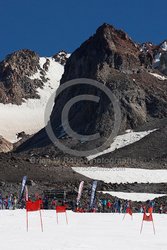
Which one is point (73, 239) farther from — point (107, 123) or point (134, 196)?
point (107, 123)

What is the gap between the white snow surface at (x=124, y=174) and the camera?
69.6 meters

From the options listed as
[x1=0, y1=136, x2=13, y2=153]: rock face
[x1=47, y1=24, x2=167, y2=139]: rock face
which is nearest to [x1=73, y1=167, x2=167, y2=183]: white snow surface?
[x1=47, y1=24, x2=167, y2=139]: rock face

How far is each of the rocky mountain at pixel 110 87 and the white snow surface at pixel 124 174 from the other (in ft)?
102

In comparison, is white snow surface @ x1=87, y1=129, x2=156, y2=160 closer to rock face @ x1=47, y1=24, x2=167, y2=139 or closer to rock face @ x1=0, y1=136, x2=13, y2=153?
rock face @ x1=47, y1=24, x2=167, y2=139

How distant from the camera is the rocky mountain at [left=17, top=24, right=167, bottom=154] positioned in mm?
120688

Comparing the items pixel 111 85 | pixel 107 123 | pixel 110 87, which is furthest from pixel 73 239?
pixel 111 85

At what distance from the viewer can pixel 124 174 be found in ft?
235

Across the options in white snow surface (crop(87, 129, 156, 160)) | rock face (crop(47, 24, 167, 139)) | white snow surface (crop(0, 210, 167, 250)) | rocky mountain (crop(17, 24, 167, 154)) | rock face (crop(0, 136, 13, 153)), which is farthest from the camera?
rock face (crop(0, 136, 13, 153))

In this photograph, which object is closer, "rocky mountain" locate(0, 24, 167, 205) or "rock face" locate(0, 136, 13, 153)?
"rocky mountain" locate(0, 24, 167, 205)

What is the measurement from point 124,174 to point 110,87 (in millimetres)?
56297

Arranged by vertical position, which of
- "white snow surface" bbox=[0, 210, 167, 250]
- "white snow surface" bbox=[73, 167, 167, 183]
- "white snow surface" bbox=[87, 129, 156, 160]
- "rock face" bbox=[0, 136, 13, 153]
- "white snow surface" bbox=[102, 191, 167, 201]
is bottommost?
"white snow surface" bbox=[0, 210, 167, 250]

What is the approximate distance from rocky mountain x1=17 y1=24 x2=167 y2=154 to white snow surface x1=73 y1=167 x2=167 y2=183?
3120 centimetres

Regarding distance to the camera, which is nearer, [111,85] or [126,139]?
[126,139]

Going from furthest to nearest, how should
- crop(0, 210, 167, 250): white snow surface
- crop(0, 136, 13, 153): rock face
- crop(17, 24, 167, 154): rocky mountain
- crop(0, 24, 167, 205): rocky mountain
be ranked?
crop(0, 136, 13, 153): rock face < crop(17, 24, 167, 154): rocky mountain < crop(0, 24, 167, 205): rocky mountain < crop(0, 210, 167, 250): white snow surface
